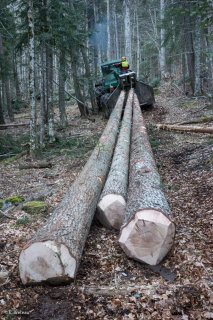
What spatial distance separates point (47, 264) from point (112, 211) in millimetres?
1709

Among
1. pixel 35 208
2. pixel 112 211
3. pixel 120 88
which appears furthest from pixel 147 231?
pixel 120 88

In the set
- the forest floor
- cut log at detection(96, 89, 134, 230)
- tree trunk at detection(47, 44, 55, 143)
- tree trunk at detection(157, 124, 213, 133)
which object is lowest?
the forest floor

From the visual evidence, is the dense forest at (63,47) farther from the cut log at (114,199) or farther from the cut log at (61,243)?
the cut log at (61,243)

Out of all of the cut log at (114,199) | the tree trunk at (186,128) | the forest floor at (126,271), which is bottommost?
the forest floor at (126,271)

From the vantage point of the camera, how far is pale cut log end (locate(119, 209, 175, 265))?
4203mm

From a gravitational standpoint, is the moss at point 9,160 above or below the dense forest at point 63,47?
below

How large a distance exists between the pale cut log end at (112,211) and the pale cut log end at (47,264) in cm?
147

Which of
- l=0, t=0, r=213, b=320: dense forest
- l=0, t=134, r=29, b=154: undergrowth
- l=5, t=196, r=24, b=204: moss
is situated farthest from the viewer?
l=0, t=134, r=29, b=154: undergrowth

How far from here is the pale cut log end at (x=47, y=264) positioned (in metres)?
3.82

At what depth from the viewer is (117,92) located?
17.5 m

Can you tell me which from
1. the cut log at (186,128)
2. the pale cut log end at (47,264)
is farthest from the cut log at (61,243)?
the cut log at (186,128)

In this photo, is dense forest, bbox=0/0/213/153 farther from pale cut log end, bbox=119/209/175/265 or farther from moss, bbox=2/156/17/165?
pale cut log end, bbox=119/209/175/265

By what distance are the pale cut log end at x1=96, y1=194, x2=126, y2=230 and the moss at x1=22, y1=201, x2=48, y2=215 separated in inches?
54.2

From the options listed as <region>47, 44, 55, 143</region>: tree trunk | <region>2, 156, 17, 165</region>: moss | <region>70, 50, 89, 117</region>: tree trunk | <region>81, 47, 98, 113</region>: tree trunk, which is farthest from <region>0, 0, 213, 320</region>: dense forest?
<region>81, 47, 98, 113</region>: tree trunk
